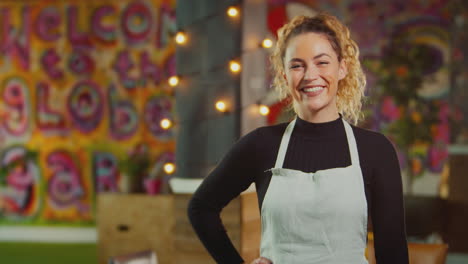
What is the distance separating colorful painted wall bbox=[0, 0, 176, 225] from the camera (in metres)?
5.27

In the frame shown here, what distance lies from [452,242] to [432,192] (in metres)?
1.02

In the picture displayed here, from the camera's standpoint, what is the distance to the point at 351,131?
1.44 meters

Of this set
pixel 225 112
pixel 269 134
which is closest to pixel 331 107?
pixel 269 134

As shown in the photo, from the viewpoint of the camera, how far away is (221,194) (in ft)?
5.22

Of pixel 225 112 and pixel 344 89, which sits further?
pixel 225 112

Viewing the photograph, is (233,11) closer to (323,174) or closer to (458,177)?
(323,174)

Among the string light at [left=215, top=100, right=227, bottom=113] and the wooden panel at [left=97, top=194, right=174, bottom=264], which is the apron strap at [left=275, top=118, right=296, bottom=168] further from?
the wooden panel at [left=97, top=194, right=174, bottom=264]

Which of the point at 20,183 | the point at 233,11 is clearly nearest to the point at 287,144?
the point at 233,11

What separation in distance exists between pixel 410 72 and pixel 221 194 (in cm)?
360

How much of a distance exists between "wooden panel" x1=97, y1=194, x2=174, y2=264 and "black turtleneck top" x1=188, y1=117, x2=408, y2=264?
9.20ft

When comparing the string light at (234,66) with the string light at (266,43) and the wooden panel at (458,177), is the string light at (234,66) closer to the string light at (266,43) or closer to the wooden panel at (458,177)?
the string light at (266,43)

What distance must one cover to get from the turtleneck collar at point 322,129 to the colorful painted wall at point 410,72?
10.2 ft

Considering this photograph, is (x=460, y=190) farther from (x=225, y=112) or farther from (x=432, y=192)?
(x=225, y=112)

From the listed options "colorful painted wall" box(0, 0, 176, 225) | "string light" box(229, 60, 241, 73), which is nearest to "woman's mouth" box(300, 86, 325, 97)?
"string light" box(229, 60, 241, 73)
